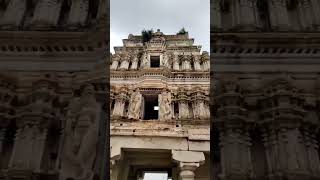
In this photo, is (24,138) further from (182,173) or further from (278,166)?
(182,173)

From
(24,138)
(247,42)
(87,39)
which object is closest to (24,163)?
(24,138)

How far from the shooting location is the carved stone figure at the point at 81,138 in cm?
721

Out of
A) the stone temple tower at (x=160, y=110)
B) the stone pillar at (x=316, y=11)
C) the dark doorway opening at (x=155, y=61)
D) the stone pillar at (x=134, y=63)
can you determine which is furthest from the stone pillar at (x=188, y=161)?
the stone pillar at (x=316, y=11)

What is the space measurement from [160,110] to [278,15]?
31.2ft

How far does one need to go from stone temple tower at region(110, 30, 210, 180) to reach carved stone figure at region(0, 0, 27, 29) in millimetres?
6881

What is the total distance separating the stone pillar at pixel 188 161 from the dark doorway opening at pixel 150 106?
3.76 m

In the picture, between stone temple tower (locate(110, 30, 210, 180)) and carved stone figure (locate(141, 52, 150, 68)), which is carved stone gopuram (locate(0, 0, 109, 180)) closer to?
stone temple tower (locate(110, 30, 210, 180))

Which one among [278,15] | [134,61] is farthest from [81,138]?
[134,61]

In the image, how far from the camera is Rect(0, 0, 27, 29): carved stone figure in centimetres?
953

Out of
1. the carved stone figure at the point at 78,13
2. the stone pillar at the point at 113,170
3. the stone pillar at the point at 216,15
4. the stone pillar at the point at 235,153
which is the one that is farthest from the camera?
the stone pillar at the point at 113,170

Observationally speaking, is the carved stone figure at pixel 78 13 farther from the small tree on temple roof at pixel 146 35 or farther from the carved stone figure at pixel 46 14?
the small tree on temple roof at pixel 146 35

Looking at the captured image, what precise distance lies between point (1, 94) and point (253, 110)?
3.89 meters

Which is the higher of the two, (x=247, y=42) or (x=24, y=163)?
(x=247, y=42)

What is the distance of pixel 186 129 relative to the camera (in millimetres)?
17078
